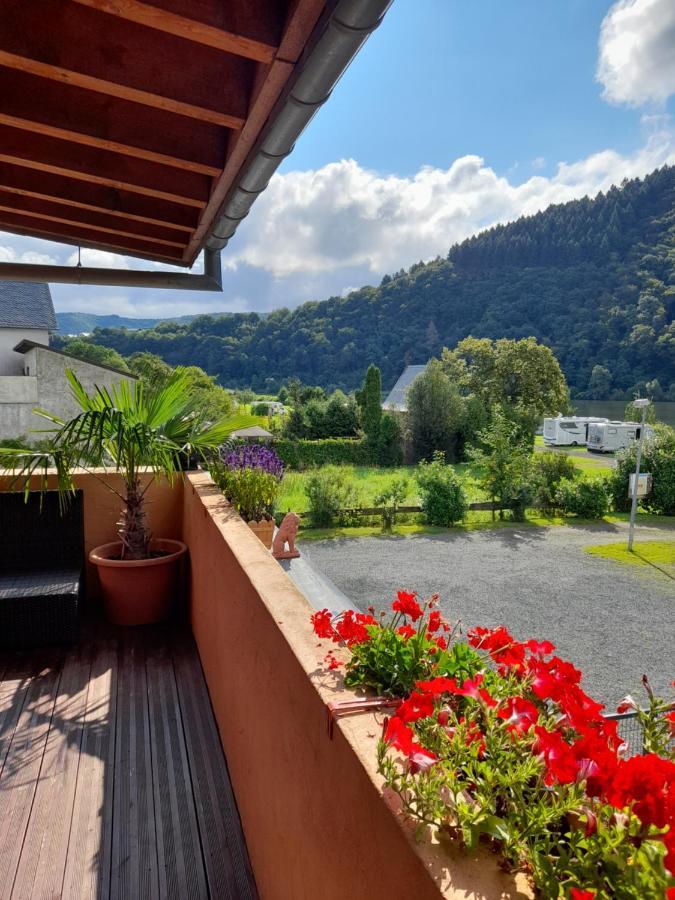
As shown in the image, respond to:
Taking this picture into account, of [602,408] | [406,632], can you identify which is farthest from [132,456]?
[602,408]

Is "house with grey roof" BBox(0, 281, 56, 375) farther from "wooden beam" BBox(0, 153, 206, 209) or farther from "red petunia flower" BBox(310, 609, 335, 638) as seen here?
"red petunia flower" BBox(310, 609, 335, 638)

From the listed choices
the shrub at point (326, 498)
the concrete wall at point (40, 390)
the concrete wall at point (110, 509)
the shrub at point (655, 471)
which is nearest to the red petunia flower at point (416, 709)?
the concrete wall at point (110, 509)

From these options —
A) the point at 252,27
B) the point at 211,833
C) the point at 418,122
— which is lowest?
the point at 211,833

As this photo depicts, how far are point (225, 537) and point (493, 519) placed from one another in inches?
534

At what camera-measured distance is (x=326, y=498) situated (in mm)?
13359

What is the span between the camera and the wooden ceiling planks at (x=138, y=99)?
141cm

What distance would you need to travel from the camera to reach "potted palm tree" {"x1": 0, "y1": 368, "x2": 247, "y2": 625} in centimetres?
279

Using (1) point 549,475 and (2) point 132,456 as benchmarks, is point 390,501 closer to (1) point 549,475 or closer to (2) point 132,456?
(1) point 549,475

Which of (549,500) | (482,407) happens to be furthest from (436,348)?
(549,500)

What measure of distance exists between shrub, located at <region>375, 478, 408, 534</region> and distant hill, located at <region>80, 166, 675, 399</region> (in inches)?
892

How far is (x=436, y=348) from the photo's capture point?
123 ft

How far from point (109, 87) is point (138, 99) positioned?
9cm

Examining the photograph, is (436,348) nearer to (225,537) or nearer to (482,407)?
(482,407)

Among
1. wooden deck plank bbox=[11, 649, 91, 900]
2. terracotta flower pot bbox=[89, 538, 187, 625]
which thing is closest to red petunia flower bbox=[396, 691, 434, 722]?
wooden deck plank bbox=[11, 649, 91, 900]
